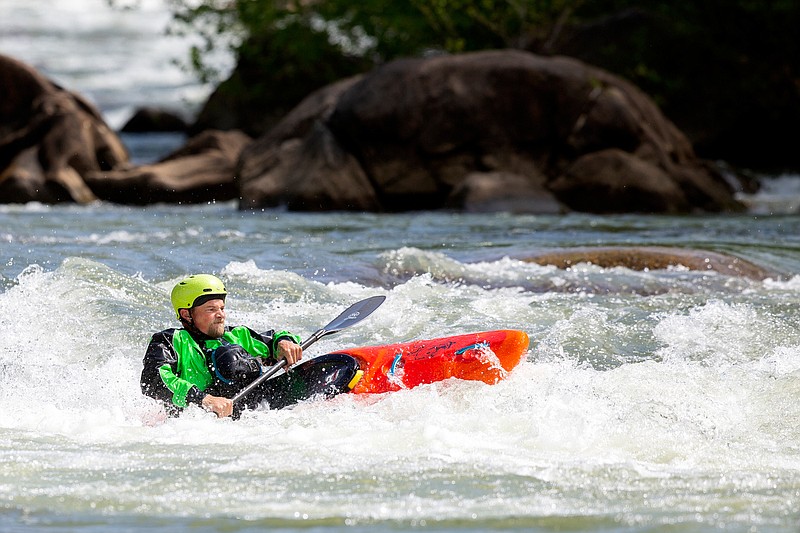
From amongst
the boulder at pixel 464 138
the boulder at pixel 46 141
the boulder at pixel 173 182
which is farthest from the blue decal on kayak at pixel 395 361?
the boulder at pixel 46 141

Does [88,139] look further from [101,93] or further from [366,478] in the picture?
[366,478]

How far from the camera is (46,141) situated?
644 inches

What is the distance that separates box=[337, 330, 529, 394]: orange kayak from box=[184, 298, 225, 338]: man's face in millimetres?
602

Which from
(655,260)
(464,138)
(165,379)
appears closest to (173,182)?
(464,138)

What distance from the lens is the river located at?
12.7ft

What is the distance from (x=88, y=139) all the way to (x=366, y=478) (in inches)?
525

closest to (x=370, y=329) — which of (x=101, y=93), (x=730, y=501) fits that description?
(x=730, y=501)

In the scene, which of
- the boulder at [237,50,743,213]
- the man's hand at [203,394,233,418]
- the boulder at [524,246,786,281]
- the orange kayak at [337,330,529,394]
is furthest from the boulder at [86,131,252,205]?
the man's hand at [203,394,233,418]

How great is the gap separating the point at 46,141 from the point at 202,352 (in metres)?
11.7

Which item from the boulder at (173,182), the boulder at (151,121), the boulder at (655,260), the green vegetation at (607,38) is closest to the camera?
the boulder at (655,260)

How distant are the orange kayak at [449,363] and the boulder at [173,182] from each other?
1012cm

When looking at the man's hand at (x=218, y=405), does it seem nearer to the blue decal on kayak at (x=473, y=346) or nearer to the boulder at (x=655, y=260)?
the blue decal on kayak at (x=473, y=346)

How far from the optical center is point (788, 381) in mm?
5770

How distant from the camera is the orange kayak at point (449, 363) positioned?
5.59m
